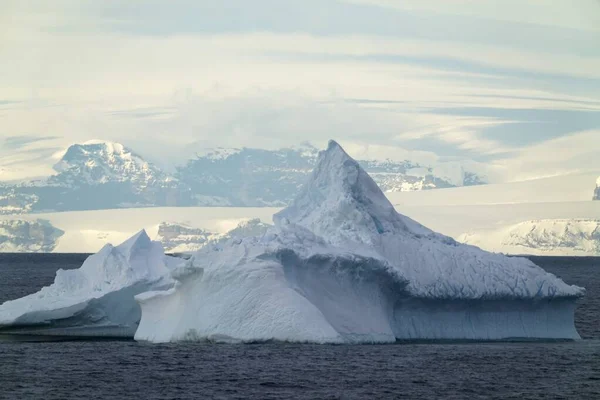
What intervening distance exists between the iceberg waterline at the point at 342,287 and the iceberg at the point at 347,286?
40 mm

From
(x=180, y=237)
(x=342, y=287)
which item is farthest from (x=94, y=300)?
(x=180, y=237)

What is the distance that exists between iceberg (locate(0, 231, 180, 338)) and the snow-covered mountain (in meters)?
106

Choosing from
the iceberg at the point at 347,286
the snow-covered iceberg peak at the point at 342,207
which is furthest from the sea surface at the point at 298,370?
the snow-covered iceberg peak at the point at 342,207

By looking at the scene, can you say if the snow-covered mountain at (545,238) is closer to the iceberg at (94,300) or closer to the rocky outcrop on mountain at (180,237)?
the rocky outcrop on mountain at (180,237)

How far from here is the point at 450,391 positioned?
3055 centimetres

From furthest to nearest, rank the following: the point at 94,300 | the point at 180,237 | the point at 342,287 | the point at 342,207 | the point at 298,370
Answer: the point at 180,237, the point at 94,300, the point at 342,207, the point at 342,287, the point at 298,370

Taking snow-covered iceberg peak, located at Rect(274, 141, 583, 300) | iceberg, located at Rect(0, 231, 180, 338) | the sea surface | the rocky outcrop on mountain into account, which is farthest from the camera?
the rocky outcrop on mountain

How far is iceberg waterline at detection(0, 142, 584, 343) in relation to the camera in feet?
120

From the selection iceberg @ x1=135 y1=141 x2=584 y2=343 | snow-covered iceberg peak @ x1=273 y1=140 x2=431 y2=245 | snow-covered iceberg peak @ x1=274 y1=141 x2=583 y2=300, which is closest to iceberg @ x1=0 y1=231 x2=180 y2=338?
iceberg @ x1=135 y1=141 x2=584 y2=343

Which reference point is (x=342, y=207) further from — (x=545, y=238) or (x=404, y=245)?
(x=545, y=238)

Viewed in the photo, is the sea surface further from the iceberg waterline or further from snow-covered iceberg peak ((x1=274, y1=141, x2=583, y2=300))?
snow-covered iceberg peak ((x1=274, y1=141, x2=583, y2=300))

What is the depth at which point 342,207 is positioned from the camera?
40.3 metres

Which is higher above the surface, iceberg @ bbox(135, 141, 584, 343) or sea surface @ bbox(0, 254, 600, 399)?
iceberg @ bbox(135, 141, 584, 343)

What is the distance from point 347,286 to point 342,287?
6.6 inches
